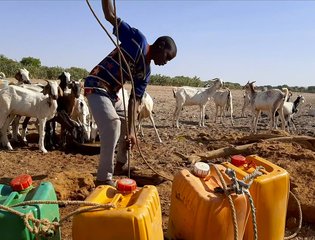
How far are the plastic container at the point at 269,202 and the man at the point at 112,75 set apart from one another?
142cm

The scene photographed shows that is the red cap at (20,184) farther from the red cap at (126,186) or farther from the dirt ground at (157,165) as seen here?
the dirt ground at (157,165)

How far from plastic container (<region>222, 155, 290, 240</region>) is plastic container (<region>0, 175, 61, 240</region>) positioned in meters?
1.37

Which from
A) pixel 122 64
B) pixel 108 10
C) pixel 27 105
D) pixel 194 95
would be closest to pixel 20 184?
pixel 122 64

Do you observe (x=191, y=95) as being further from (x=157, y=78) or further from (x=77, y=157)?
(x=157, y=78)

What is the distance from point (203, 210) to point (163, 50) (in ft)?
6.21

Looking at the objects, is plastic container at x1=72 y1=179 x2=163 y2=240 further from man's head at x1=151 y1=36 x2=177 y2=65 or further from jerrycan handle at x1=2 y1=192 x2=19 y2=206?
man's head at x1=151 y1=36 x2=177 y2=65

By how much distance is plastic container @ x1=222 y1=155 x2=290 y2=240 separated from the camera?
2.64m

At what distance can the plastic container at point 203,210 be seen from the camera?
7.72ft

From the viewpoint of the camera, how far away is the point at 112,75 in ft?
12.6

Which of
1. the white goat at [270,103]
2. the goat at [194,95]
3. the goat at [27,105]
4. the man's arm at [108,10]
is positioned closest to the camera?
the man's arm at [108,10]

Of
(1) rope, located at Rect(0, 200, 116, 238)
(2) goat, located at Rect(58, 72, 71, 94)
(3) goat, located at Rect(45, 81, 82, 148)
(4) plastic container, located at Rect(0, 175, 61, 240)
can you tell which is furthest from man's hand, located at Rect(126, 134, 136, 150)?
(2) goat, located at Rect(58, 72, 71, 94)

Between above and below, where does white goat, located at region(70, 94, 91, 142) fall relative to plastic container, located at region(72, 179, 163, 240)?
below

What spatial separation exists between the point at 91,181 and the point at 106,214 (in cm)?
295

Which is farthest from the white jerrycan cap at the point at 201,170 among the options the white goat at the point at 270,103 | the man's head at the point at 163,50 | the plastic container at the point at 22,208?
the white goat at the point at 270,103
